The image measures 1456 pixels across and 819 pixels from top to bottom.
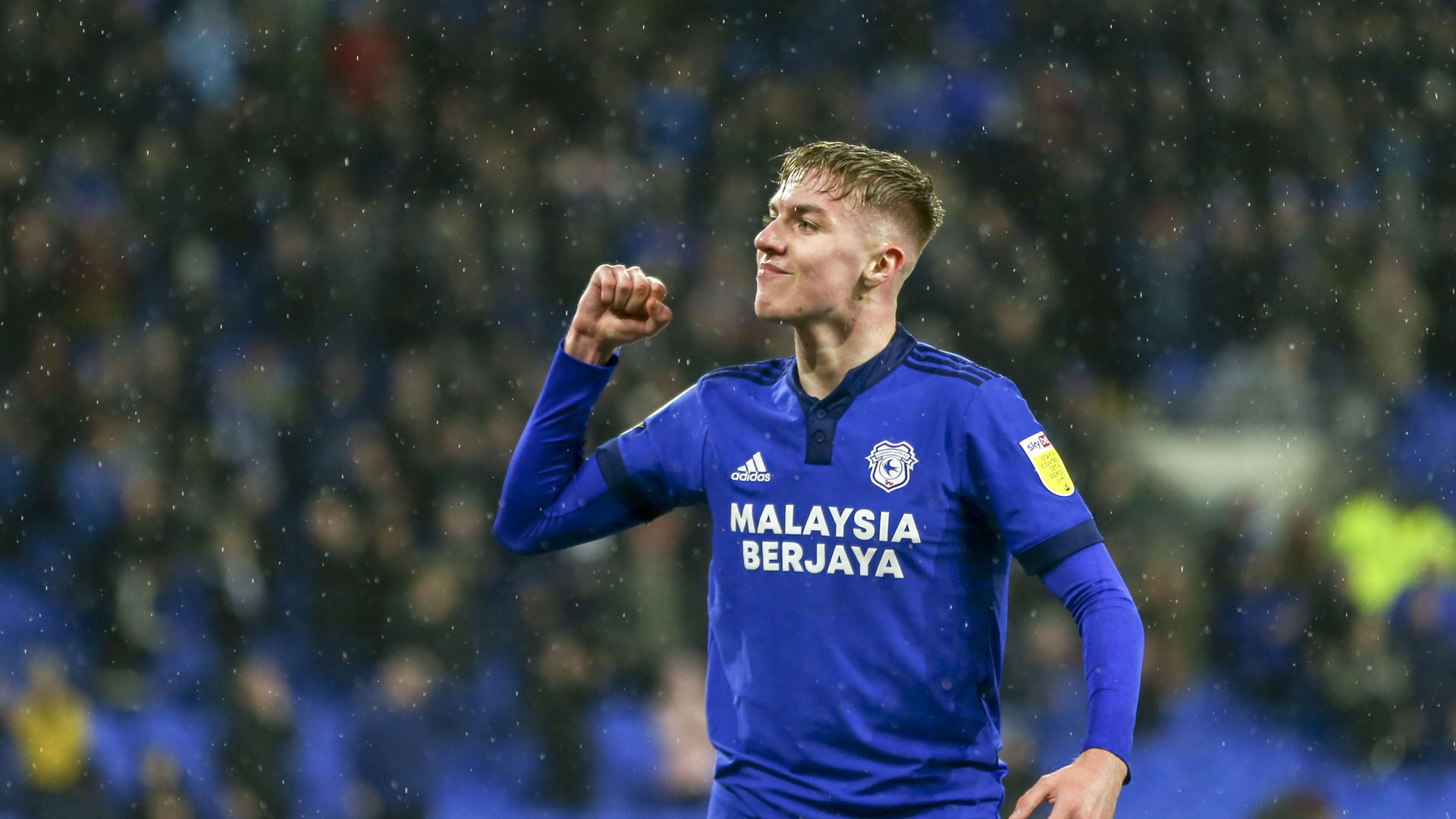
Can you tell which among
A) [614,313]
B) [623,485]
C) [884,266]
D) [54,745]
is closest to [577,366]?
[614,313]

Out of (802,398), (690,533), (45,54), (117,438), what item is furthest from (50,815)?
(802,398)

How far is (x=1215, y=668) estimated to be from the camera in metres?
6.77

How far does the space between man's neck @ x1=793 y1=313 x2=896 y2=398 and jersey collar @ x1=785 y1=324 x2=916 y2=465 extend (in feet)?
0.04

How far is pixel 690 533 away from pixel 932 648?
4.46 metres

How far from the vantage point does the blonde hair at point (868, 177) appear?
104 inches

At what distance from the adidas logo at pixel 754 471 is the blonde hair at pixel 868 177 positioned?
0.48m

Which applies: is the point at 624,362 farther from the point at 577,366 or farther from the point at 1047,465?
the point at 1047,465

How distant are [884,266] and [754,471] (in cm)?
44

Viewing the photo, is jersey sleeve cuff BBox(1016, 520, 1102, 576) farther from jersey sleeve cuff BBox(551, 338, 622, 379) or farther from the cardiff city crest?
jersey sleeve cuff BBox(551, 338, 622, 379)

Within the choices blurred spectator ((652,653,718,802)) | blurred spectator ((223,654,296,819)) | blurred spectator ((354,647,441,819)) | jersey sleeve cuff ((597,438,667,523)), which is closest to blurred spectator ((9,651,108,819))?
blurred spectator ((223,654,296,819))

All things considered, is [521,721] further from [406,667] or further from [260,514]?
[260,514]

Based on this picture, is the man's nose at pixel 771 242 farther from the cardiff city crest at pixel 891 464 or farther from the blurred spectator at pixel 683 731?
the blurred spectator at pixel 683 731

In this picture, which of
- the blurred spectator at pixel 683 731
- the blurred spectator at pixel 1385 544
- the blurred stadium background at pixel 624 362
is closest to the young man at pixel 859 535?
the blurred spectator at pixel 683 731

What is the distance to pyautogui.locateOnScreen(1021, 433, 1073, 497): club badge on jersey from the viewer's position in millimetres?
2338
